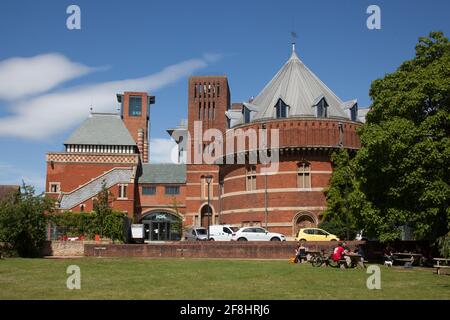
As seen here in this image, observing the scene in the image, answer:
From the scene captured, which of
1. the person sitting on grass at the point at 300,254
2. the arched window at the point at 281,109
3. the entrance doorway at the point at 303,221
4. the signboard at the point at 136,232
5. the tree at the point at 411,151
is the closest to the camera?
the tree at the point at 411,151

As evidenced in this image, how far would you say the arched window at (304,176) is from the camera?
153 ft

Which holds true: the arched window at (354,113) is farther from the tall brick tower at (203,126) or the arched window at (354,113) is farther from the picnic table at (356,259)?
the picnic table at (356,259)

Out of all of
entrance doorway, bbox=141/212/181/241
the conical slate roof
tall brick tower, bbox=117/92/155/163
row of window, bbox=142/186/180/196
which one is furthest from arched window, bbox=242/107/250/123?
tall brick tower, bbox=117/92/155/163

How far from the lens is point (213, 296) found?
13.9 m

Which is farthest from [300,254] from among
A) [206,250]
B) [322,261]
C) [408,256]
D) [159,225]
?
[159,225]

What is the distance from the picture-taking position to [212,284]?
16812mm

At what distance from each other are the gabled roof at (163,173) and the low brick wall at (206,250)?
111ft

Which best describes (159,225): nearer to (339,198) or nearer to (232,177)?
(232,177)

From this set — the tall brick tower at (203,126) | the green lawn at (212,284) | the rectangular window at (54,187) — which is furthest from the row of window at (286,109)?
the rectangular window at (54,187)

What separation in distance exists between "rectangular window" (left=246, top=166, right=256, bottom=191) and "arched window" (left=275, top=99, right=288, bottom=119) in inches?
205

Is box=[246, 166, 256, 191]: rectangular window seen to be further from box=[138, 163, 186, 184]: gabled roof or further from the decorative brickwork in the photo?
the decorative brickwork

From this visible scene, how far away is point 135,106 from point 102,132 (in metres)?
18.6

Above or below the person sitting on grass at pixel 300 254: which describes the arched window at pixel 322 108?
above
